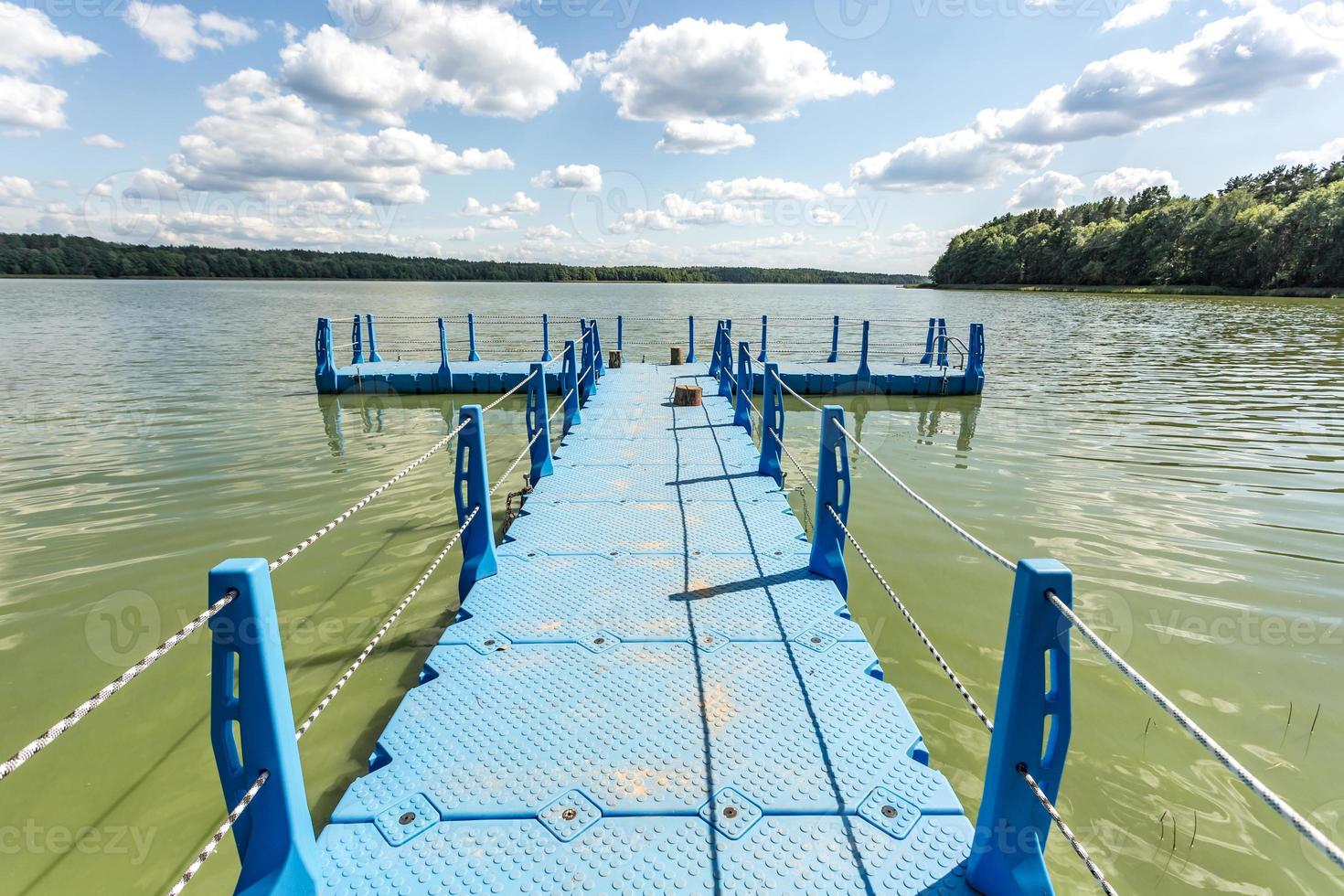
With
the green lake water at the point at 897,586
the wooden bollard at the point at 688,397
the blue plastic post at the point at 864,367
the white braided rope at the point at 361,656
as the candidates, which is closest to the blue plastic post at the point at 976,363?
the green lake water at the point at 897,586

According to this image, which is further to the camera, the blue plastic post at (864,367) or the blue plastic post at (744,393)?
the blue plastic post at (864,367)

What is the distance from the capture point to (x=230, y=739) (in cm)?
209

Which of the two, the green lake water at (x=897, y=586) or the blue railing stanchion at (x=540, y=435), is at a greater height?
the blue railing stanchion at (x=540, y=435)

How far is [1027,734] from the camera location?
2104mm

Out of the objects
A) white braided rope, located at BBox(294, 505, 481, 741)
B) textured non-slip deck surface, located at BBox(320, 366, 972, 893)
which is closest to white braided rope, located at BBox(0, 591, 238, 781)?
white braided rope, located at BBox(294, 505, 481, 741)

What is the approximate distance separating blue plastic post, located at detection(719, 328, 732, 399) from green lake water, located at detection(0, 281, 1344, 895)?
5.69 ft

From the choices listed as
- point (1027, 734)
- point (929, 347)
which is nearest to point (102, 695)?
point (1027, 734)

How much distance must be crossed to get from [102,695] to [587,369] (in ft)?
38.7

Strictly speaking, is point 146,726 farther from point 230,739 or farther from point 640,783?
point 640,783

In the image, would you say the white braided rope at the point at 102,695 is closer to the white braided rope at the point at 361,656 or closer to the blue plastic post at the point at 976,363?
the white braided rope at the point at 361,656

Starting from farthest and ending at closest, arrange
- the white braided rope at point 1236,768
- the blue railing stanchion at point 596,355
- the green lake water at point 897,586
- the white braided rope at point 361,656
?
the blue railing stanchion at point 596,355, the green lake water at point 897,586, the white braided rope at point 361,656, the white braided rope at point 1236,768

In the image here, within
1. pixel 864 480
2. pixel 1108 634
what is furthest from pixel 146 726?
pixel 864 480

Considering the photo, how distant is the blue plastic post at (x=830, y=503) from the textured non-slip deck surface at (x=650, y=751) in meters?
0.14

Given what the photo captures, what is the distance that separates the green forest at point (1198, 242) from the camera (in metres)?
57.8
